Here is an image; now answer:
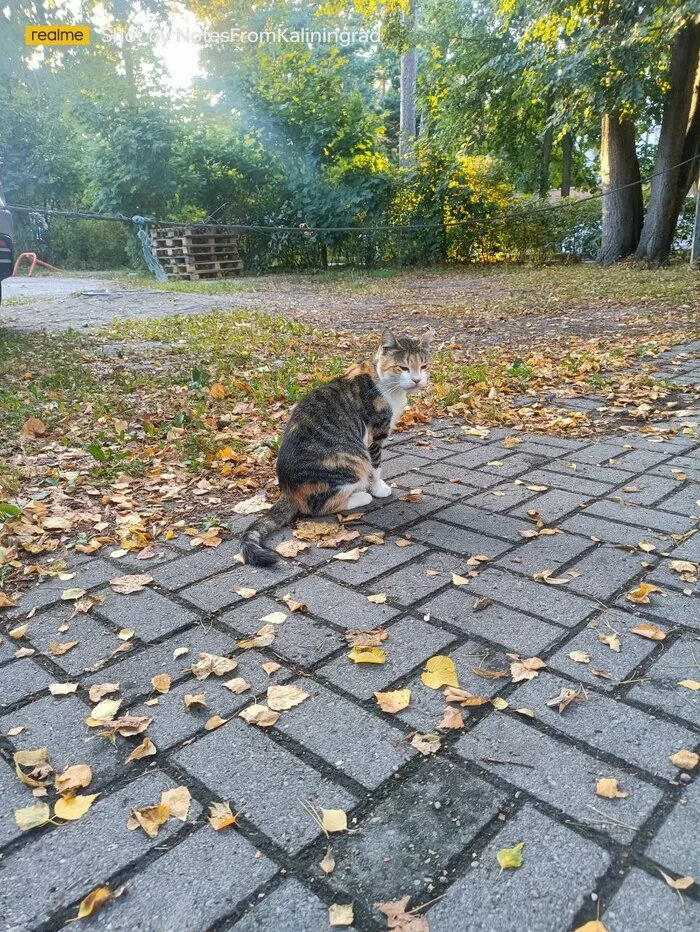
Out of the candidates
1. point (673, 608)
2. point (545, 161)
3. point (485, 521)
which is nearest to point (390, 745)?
point (673, 608)

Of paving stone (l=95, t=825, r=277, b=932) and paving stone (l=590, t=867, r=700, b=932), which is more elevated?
paving stone (l=590, t=867, r=700, b=932)

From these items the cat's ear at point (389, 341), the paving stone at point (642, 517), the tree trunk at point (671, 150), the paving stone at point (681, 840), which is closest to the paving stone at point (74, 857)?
the paving stone at point (681, 840)

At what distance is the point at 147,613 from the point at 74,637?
1.02ft

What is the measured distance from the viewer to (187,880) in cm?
175

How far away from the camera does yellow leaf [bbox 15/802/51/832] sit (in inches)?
75.9

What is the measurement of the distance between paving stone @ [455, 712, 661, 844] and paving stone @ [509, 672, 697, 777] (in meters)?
0.07

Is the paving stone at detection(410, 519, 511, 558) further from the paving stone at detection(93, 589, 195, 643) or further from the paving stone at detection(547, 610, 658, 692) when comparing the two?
the paving stone at detection(93, 589, 195, 643)

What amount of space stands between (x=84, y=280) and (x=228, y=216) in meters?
5.00

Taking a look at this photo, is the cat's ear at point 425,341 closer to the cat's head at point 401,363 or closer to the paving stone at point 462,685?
the cat's head at point 401,363

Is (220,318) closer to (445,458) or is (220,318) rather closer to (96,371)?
(96,371)

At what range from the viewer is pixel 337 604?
3.03 m

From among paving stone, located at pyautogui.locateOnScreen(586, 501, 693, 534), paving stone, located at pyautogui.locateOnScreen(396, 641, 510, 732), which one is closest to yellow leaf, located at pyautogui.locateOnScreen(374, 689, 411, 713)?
paving stone, located at pyautogui.locateOnScreen(396, 641, 510, 732)

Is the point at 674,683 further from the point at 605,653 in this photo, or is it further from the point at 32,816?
the point at 32,816

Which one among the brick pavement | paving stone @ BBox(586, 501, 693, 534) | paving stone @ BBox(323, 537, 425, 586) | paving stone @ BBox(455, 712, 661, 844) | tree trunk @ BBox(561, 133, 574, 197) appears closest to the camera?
the brick pavement
